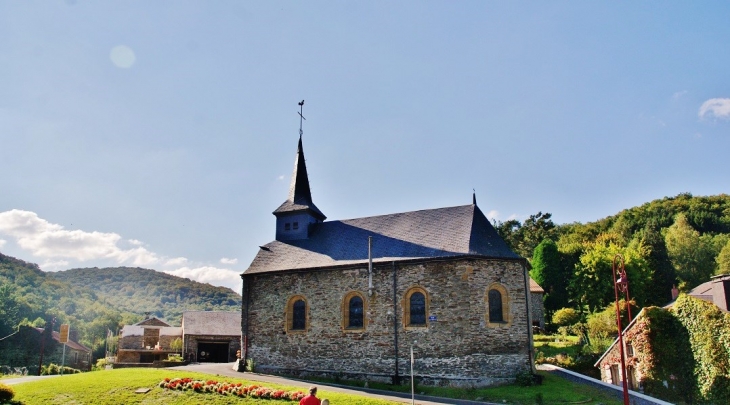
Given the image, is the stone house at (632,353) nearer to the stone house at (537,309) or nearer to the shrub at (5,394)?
the stone house at (537,309)

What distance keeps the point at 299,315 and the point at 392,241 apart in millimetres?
6431

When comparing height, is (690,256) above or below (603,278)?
above

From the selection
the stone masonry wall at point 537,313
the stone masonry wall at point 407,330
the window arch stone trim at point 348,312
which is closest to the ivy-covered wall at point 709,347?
the stone masonry wall at point 407,330

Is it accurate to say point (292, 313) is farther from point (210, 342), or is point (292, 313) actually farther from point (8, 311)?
point (8, 311)

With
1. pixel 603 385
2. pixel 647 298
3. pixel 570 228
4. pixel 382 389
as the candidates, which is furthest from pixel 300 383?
pixel 570 228

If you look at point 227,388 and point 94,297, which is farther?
point 94,297

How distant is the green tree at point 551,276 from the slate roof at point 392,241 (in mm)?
29017

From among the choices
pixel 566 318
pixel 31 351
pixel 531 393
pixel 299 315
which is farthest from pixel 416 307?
pixel 31 351

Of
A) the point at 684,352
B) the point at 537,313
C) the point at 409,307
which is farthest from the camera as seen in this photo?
the point at 537,313

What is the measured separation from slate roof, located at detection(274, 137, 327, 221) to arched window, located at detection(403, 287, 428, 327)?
9359mm

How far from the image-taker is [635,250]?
51.5 m

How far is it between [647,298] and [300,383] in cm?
3941

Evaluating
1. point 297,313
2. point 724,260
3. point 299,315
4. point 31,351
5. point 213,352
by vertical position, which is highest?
point 724,260

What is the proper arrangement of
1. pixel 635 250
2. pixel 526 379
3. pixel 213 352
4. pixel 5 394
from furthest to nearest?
pixel 635 250 → pixel 213 352 → pixel 526 379 → pixel 5 394
